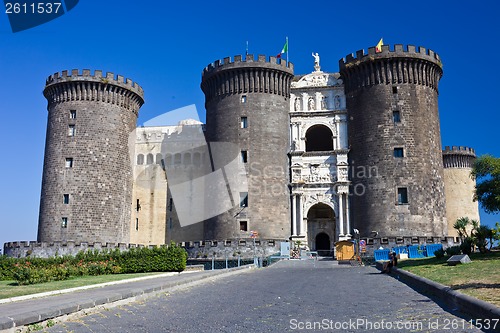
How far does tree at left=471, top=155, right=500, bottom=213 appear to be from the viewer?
2691 centimetres

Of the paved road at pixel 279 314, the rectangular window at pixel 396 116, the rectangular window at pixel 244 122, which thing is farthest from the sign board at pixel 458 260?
the rectangular window at pixel 244 122

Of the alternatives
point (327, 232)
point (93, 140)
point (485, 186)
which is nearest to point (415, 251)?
point (485, 186)

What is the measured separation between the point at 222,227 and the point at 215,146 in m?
7.26

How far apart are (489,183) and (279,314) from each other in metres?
22.3

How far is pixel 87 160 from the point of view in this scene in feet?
136

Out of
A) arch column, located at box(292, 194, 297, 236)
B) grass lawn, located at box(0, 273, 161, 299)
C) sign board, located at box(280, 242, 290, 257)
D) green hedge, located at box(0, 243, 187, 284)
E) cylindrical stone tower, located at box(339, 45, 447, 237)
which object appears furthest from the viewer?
arch column, located at box(292, 194, 297, 236)

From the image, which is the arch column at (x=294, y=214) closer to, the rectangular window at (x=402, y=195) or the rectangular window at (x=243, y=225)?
the rectangular window at (x=243, y=225)

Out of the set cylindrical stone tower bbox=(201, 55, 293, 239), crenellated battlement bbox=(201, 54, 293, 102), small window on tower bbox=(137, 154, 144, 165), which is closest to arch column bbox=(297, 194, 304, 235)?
cylindrical stone tower bbox=(201, 55, 293, 239)

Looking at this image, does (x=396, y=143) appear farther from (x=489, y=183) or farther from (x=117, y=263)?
(x=117, y=263)

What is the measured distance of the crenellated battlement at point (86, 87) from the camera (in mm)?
42906

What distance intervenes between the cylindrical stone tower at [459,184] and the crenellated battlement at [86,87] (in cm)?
3391

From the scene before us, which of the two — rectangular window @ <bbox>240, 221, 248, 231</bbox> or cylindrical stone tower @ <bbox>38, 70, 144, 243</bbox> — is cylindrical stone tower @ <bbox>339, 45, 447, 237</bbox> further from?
cylindrical stone tower @ <bbox>38, 70, 144, 243</bbox>

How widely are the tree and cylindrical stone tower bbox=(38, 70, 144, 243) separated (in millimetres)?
28206

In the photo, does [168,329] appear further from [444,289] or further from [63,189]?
[63,189]
